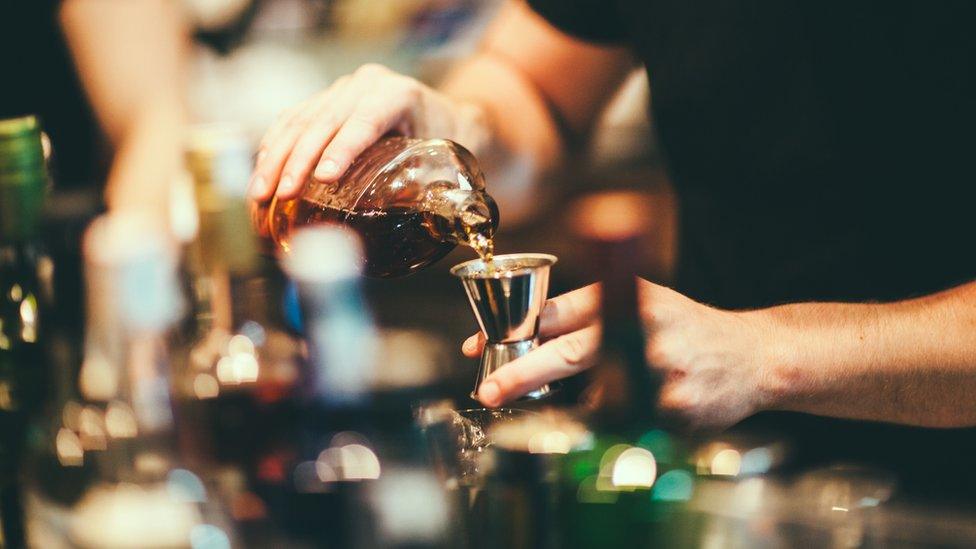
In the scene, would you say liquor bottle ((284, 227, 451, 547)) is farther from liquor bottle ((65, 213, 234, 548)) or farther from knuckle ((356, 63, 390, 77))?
knuckle ((356, 63, 390, 77))

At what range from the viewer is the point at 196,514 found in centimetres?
75

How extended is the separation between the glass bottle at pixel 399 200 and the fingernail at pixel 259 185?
4 cm

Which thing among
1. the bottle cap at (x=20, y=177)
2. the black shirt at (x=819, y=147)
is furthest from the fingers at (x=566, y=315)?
the black shirt at (x=819, y=147)

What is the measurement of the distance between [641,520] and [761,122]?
0.95 metres

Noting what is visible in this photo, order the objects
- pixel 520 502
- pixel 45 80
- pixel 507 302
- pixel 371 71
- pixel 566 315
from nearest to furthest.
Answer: pixel 520 502 < pixel 507 302 < pixel 566 315 < pixel 371 71 < pixel 45 80

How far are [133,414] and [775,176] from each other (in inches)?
38.6

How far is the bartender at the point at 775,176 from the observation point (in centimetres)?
103

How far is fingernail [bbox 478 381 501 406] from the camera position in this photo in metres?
0.78

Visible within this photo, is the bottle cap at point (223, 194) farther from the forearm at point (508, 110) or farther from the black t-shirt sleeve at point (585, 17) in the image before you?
the black t-shirt sleeve at point (585, 17)

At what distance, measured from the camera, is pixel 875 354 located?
1098 millimetres

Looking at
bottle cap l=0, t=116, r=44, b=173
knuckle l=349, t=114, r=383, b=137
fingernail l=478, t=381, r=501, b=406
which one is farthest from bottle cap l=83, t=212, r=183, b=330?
fingernail l=478, t=381, r=501, b=406

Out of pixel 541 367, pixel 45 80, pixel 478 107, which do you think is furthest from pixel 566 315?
pixel 45 80

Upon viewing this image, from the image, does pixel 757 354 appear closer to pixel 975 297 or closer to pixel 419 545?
pixel 975 297

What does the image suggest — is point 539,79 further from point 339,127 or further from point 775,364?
point 775,364
